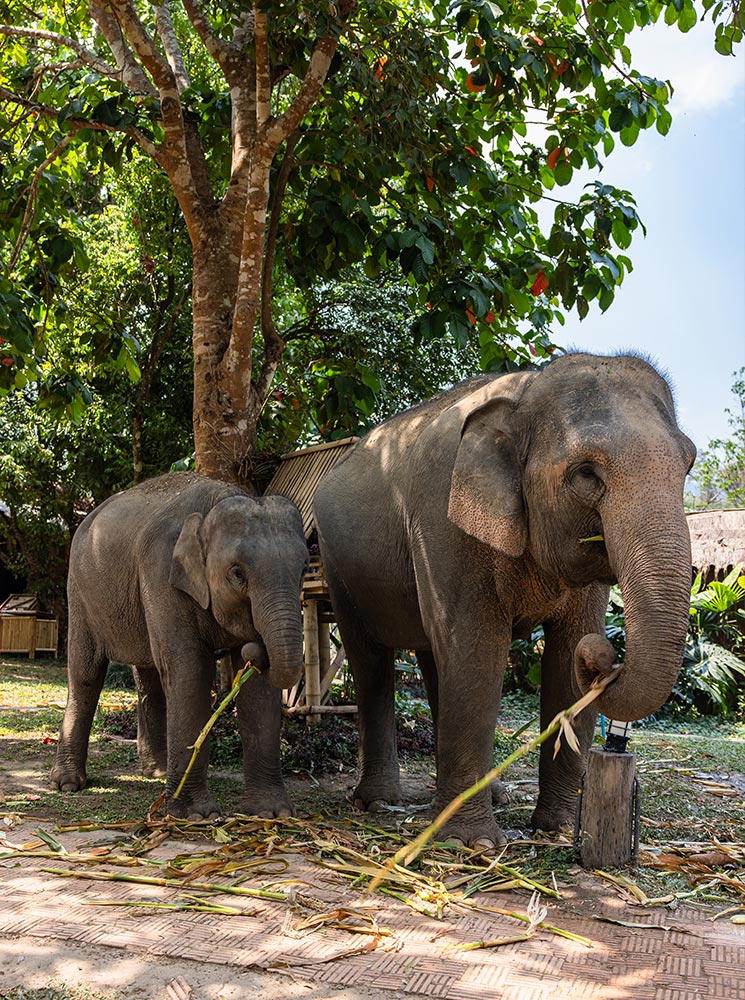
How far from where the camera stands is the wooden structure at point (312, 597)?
8477 mm

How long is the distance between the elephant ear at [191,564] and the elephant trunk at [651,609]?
→ 2.51 meters

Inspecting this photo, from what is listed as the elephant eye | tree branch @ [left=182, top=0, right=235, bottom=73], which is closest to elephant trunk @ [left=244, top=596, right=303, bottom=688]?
the elephant eye

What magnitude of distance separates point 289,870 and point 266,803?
1091 mm

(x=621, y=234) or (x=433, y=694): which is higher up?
(x=621, y=234)

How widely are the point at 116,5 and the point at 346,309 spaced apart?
570 centimetres

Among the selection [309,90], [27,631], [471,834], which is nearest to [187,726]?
[471,834]

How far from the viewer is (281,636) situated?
18.0ft

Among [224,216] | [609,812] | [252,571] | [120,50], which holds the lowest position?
[609,812]

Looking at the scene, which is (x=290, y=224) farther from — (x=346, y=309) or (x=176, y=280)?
(x=176, y=280)

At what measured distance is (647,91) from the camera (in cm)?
852

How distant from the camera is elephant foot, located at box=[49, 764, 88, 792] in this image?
697 centimetres

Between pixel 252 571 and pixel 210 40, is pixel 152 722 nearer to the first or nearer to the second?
pixel 252 571

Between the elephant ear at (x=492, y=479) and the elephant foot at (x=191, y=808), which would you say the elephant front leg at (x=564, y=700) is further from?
the elephant foot at (x=191, y=808)

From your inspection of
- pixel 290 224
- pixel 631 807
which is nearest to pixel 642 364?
pixel 631 807
